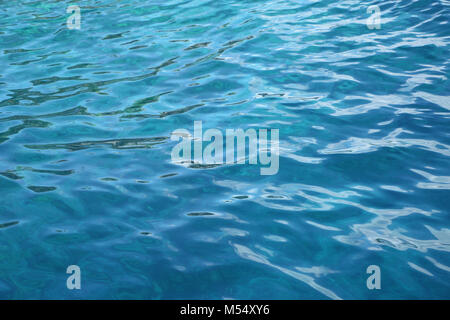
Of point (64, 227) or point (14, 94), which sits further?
point (14, 94)

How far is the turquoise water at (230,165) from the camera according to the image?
122 inches

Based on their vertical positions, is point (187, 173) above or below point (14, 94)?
below

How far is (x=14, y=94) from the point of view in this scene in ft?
18.6

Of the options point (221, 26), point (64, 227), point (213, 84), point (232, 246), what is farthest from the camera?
point (221, 26)

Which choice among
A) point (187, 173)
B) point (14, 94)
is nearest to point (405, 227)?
point (187, 173)

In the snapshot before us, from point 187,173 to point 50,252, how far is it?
1248 millimetres

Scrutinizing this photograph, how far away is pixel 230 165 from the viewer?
13.6 feet

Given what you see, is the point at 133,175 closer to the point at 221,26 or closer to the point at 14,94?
the point at 14,94

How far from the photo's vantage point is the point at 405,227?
11.2 feet

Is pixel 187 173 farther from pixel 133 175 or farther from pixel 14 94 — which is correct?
pixel 14 94

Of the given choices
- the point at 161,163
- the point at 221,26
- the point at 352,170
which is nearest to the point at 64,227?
the point at 161,163

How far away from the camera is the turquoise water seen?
3.11m
